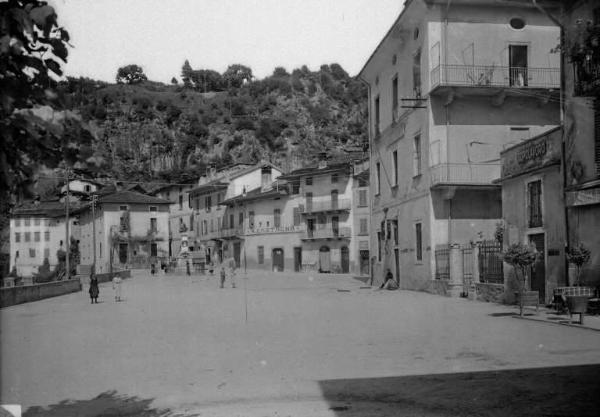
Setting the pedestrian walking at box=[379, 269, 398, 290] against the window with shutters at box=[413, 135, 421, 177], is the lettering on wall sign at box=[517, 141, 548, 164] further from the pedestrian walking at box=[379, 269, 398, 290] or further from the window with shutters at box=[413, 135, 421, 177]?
the pedestrian walking at box=[379, 269, 398, 290]

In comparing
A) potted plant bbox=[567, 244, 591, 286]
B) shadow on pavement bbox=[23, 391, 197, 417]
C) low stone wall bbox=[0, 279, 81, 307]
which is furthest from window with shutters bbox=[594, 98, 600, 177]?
low stone wall bbox=[0, 279, 81, 307]

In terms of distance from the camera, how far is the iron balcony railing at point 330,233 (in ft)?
184

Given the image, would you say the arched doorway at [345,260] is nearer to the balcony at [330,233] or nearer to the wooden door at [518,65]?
the balcony at [330,233]

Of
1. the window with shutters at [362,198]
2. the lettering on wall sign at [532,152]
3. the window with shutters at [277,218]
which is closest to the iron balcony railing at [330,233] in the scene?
the window with shutters at [362,198]

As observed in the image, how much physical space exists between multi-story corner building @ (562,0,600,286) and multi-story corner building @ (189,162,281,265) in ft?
172

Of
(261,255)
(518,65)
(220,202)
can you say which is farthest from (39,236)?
(518,65)

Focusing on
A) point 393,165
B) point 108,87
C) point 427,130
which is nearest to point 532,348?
point 427,130

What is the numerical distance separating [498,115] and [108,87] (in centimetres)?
11543

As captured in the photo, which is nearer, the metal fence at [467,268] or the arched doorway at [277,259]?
the metal fence at [467,268]

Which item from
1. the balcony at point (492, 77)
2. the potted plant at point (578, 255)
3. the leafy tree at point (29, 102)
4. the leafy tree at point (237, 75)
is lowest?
the potted plant at point (578, 255)

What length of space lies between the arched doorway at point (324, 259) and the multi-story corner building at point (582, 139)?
42141mm

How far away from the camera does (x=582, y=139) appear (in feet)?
51.8

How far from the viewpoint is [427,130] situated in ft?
81.1

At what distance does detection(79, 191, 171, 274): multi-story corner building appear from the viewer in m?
67.4
